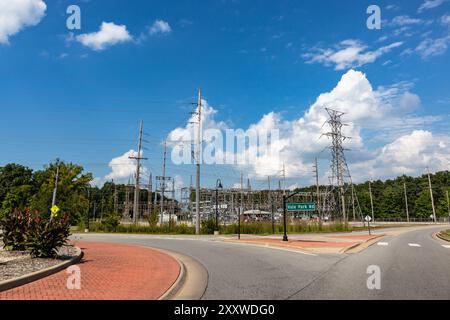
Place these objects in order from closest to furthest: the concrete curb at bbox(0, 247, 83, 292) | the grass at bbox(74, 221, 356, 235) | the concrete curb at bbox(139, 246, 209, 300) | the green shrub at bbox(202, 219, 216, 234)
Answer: the concrete curb at bbox(139, 246, 209, 300), the concrete curb at bbox(0, 247, 83, 292), the green shrub at bbox(202, 219, 216, 234), the grass at bbox(74, 221, 356, 235)

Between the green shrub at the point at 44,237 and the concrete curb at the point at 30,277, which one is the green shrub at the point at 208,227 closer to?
the green shrub at the point at 44,237

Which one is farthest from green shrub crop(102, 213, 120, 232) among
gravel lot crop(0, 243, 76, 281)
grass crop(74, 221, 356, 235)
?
gravel lot crop(0, 243, 76, 281)

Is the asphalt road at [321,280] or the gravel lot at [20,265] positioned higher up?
the gravel lot at [20,265]

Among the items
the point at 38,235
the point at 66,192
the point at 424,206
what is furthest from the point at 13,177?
the point at 424,206

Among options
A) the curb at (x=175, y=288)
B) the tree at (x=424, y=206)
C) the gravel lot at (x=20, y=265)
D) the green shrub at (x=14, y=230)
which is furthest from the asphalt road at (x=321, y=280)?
the tree at (x=424, y=206)

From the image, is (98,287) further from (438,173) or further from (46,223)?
(438,173)

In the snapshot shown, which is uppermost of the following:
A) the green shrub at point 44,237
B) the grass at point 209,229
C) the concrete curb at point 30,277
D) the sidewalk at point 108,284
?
the green shrub at point 44,237

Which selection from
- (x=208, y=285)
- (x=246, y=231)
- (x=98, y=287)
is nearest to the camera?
(x=98, y=287)

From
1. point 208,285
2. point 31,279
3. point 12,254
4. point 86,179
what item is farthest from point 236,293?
point 86,179

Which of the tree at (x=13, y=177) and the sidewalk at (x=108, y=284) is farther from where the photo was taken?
the tree at (x=13, y=177)

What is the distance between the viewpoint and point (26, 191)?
7356cm

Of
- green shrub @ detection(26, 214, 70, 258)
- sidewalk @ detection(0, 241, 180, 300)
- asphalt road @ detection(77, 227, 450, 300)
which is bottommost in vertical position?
asphalt road @ detection(77, 227, 450, 300)

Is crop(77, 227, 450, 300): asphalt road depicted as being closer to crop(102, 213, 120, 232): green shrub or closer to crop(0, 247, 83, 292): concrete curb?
crop(0, 247, 83, 292): concrete curb
